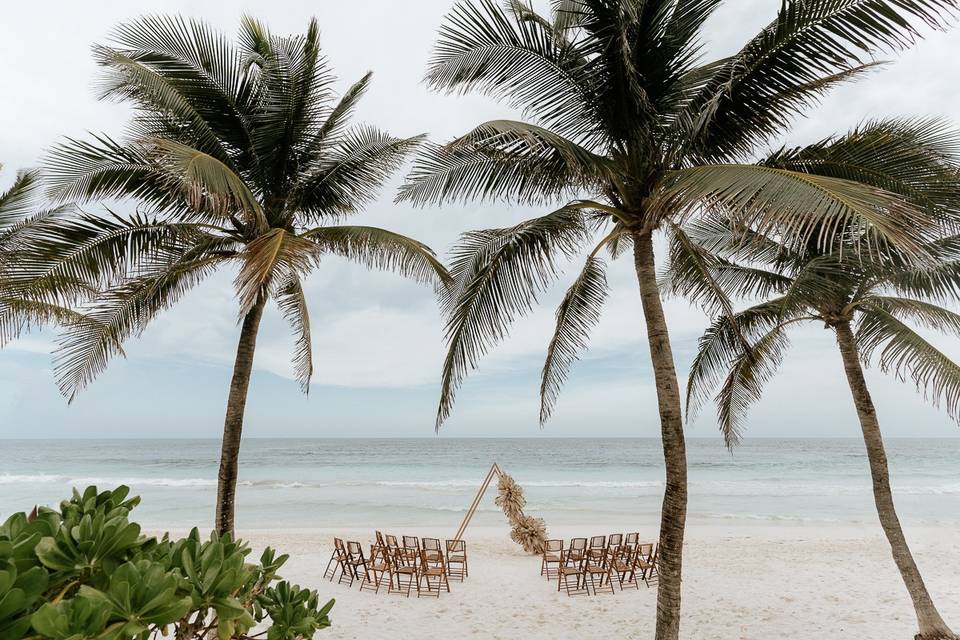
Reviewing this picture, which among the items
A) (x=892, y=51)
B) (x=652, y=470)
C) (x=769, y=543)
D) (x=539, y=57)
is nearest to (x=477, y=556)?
(x=769, y=543)

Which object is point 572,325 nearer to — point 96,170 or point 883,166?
point 883,166

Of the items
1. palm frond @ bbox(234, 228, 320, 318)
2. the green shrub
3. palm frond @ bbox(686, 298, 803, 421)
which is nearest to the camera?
the green shrub

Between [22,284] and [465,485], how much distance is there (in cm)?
2842

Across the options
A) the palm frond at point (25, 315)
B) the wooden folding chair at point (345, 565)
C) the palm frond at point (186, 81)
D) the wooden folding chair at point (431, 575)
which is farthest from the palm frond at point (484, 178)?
the wooden folding chair at point (345, 565)

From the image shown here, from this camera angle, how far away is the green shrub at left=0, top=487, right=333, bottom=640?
3.75ft

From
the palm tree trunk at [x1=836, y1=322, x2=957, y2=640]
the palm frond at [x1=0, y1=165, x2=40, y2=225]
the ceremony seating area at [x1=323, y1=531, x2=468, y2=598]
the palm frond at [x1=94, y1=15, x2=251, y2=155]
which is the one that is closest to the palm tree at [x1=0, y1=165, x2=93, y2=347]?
the palm frond at [x1=0, y1=165, x2=40, y2=225]

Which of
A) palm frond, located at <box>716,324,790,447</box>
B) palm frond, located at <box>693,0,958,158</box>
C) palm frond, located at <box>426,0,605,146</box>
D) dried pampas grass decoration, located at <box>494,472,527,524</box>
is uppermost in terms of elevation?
palm frond, located at <box>426,0,605,146</box>

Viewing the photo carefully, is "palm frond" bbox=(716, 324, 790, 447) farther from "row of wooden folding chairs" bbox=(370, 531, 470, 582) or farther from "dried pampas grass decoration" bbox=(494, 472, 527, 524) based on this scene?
"row of wooden folding chairs" bbox=(370, 531, 470, 582)

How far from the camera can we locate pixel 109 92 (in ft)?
20.7

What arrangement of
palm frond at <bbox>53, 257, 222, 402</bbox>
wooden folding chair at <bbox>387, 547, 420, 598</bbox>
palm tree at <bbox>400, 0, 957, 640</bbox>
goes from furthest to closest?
wooden folding chair at <bbox>387, 547, 420, 598</bbox>, palm frond at <bbox>53, 257, 222, 402</bbox>, palm tree at <bbox>400, 0, 957, 640</bbox>

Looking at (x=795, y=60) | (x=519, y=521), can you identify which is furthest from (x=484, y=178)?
(x=519, y=521)

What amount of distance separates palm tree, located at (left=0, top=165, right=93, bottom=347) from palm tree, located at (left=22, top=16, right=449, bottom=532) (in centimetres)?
22

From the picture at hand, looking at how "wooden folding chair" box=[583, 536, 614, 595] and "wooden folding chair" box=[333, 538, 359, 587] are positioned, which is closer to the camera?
"wooden folding chair" box=[583, 536, 614, 595]

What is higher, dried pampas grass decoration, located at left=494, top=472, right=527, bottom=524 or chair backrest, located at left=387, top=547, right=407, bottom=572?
dried pampas grass decoration, located at left=494, top=472, right=527, bottom=524
